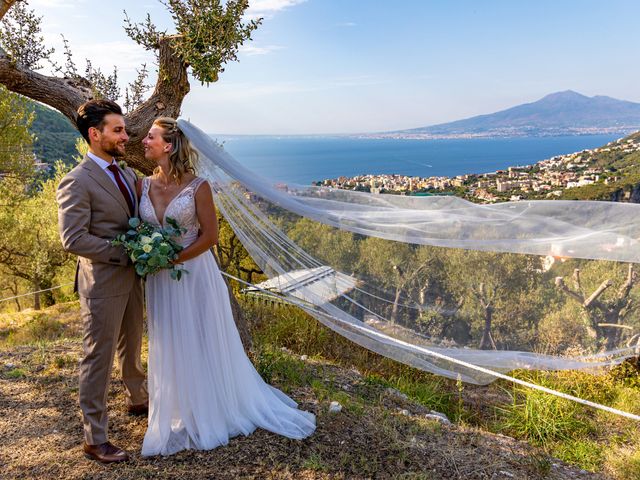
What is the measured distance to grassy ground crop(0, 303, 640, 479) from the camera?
3445mm

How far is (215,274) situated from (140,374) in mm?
1169

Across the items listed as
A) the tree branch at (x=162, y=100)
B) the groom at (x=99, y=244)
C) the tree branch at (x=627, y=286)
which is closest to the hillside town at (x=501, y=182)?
the tree branch at (x=162, y=100)

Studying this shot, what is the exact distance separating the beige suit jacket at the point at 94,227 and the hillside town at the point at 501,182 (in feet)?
9.56

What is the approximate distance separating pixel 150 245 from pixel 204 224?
446 mm

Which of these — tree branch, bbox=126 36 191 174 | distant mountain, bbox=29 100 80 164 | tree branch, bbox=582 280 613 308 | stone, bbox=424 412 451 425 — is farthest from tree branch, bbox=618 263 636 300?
distant mountain, bbox=29 100 80 164

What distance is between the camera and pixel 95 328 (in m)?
3.29

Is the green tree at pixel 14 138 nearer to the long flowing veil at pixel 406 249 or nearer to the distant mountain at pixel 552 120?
the long flowing veil at pixel 406 249

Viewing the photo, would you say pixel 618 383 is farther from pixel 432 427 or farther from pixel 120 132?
pixel 120 132

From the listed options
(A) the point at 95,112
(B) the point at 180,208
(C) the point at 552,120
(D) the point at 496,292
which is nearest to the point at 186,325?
(B) the point at 180,208

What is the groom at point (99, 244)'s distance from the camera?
3105 millimetres

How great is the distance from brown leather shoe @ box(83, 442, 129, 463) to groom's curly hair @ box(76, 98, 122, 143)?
2.20 metres

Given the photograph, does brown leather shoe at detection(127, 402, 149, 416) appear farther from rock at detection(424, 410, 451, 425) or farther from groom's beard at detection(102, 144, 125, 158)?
rock at detection(424, 410, 451, 425)

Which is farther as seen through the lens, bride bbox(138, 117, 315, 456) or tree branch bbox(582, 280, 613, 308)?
tree branch bbox(582, 280, 613, 308)

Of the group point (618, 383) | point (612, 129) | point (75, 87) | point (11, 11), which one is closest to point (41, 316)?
point (11, 11)
